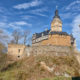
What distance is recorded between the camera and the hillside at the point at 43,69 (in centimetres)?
2398

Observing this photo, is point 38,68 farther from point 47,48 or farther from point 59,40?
point 59,40

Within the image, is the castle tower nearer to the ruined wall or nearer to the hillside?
the ruined wall

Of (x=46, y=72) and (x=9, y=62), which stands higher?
(x=9, y=62)

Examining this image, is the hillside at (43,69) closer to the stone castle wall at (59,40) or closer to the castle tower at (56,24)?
the stone castle wall at (59,40)

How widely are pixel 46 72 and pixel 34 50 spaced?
23.1ft

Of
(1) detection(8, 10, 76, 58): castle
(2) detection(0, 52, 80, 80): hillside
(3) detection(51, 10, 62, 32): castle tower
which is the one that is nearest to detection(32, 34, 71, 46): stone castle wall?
(1) detection(8, 10, 76, 58): castle

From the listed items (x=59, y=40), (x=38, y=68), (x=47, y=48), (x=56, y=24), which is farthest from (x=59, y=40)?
(x=38, y=68)

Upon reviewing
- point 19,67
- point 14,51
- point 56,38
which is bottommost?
point 19,67

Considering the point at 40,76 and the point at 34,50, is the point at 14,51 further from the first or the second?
the point at 40,76

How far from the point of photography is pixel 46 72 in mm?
25375

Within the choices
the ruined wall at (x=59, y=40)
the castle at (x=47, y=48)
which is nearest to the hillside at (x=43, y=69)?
the castle at (x=47, y=48)

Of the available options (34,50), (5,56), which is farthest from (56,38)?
(5,56)

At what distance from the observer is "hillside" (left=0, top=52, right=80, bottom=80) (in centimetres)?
2398

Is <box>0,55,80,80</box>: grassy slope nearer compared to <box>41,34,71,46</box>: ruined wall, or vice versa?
<box>0,55,80,80</box>: grassy slope
